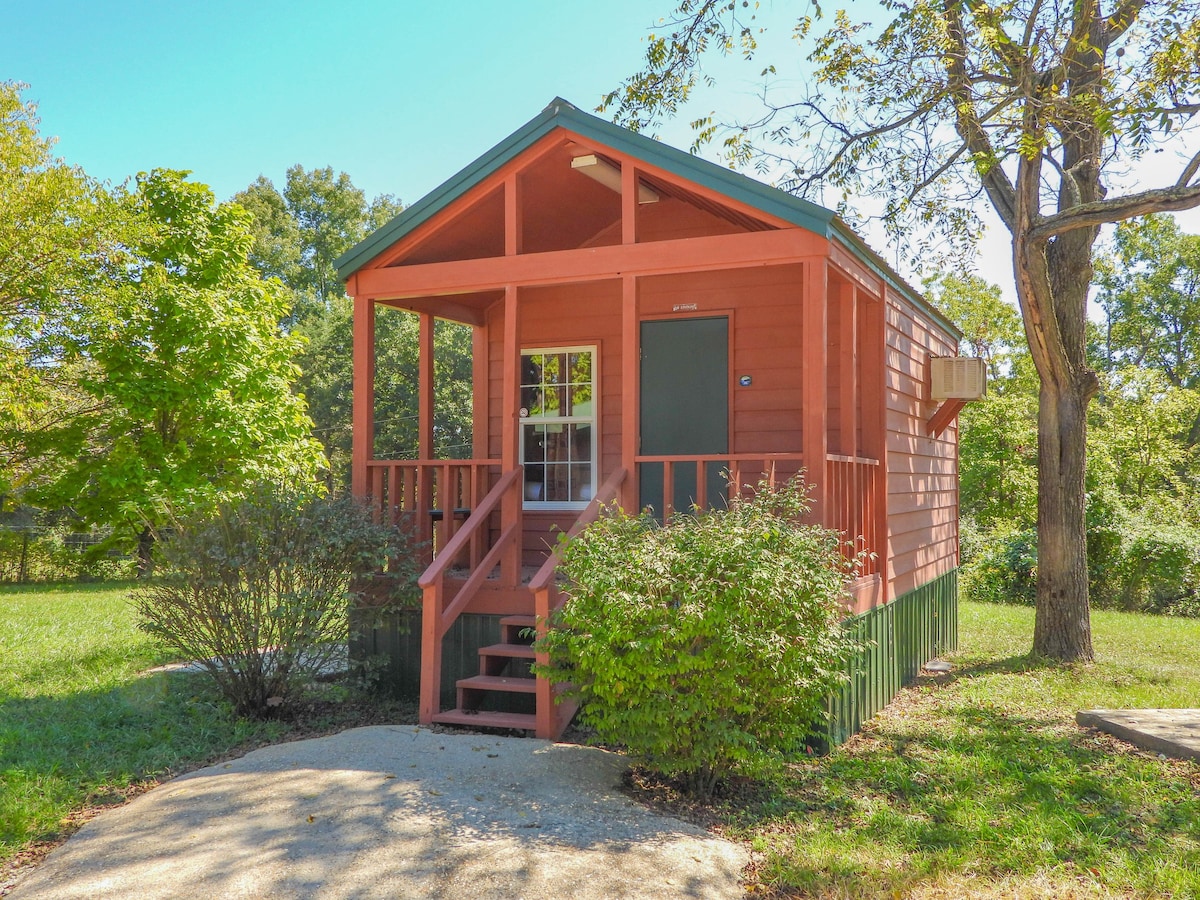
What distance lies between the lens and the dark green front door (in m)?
7.75

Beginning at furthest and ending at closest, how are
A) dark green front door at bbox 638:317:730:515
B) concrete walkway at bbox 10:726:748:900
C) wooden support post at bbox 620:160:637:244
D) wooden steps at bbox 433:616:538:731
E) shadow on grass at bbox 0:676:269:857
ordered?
dark green front door at bbox 638:317:730:515 → wooden support post at bbox 620:160:637:244 → wooden steps at bbox 433:616:538:731 → shadow on grass at bbox 0:676:269:857 → concrete walkway at bbox 10:726:748:900

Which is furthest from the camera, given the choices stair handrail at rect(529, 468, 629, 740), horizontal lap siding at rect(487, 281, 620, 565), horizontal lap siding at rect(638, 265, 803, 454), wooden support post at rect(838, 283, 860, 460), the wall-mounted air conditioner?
the wall-mounted air conditioner

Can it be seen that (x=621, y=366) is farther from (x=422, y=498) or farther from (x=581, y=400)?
(x=422, y=498)

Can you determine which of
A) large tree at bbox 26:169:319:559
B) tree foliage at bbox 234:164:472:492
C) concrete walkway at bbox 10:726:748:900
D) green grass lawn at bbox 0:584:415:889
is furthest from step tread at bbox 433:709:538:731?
tree foliage at bbox 234:164:472:492

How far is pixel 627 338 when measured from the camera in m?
6.11

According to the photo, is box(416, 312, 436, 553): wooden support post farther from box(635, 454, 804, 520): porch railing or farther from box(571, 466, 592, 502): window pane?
box(635, 454, 804, 520): porch railing

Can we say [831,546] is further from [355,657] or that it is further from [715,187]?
[355,657]

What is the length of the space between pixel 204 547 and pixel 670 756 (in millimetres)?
3461

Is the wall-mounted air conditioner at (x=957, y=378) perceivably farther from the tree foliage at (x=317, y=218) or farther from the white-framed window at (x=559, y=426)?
the tree foliage at (x=317, y=218)

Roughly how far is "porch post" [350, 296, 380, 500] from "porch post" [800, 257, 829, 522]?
3.52 m

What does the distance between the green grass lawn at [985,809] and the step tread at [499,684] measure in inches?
64.5

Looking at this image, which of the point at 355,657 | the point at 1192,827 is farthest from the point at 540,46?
the point at 1192,827

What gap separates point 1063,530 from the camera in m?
8.99

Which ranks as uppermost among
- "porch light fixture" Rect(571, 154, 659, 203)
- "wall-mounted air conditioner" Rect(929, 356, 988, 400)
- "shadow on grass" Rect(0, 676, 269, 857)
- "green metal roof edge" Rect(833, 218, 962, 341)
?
"porch light fixture" Rect(571, 154, 659, 203)
